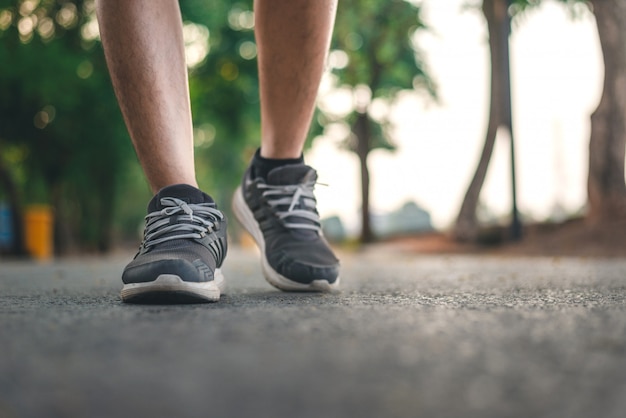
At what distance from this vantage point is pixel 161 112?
78.4 inches

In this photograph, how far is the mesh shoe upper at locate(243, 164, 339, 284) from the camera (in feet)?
6.91

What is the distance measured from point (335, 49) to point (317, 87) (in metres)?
17.0

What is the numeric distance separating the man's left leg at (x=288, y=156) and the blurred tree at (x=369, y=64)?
14585mm

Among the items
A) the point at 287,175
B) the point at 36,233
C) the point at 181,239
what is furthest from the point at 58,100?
the point at 181,239

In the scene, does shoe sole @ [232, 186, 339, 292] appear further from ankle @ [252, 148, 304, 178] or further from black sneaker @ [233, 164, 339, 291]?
ankle @ [252, 148, 304, 178]

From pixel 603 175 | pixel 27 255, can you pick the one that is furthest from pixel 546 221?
pixel 27 255

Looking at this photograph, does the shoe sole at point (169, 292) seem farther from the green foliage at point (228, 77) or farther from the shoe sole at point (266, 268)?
the green foliage at point (228, 77)

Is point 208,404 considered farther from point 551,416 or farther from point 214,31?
point 214,31

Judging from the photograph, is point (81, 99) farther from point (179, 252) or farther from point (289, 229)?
point (179, 252)

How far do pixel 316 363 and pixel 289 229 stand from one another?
1.34 meters

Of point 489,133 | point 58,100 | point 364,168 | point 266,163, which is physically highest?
point 58,100

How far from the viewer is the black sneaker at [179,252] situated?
165cm

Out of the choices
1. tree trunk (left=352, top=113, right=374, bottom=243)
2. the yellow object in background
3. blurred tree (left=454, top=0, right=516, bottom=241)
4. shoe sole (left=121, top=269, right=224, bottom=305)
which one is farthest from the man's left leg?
tree trunk (left=352, top=113, right=374, bottom=243)

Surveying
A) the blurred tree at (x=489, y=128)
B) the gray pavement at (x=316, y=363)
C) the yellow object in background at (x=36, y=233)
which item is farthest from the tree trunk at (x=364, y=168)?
the gray pavement at (x=316, y=363)
